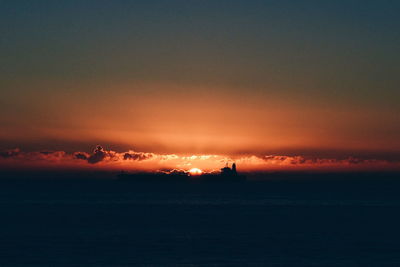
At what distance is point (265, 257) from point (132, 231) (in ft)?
83.7

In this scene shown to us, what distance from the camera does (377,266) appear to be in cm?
4619

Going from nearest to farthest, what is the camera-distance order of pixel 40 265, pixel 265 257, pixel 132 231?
pixel 40 265, pixel 265 257, pixel 132 231

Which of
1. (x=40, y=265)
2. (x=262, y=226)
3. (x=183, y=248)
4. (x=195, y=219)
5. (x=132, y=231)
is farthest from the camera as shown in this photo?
(x=195, y=219)

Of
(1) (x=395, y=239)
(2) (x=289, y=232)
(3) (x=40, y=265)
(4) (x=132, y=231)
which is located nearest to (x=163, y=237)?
(4) (x=132, y=231)

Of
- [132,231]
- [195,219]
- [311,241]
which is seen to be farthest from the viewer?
[195,219]

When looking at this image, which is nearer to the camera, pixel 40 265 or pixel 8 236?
pixel 40 265

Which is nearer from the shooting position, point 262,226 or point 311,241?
point 311,241

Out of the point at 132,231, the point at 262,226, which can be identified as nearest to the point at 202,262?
the point at 132,231

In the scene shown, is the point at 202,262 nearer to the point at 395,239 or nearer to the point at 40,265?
the point at 40,265

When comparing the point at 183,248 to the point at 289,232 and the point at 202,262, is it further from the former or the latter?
the point at 289,232

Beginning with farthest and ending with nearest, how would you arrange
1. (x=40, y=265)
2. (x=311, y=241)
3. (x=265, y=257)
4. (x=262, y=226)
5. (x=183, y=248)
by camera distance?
(x=262, y=226) → (x=311, y=241) → (x=183, y=248) → (x=265, y=257) → (x=40, y=265)

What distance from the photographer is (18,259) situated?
48.4 meters

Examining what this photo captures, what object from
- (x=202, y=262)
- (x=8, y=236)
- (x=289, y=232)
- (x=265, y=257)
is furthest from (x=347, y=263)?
(x=8, y=236)

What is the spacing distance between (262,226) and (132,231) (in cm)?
1921
